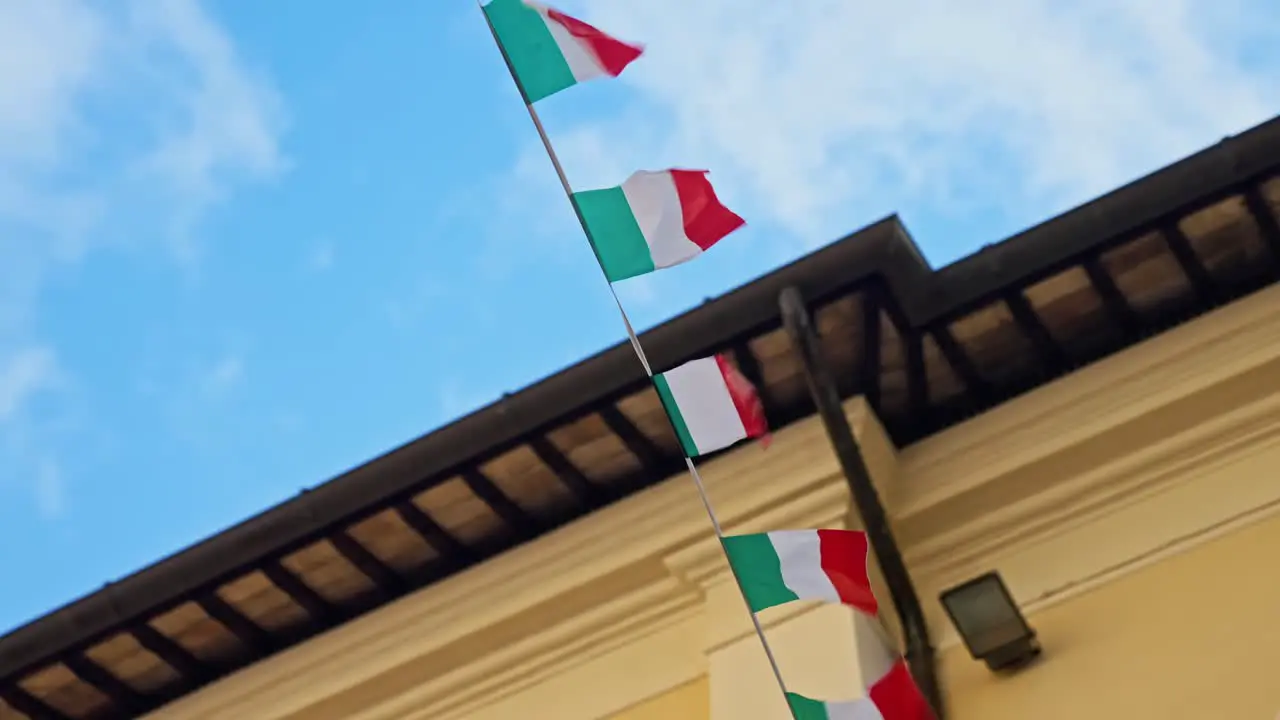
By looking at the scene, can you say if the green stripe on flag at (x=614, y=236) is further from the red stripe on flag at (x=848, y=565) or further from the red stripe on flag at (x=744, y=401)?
the red stripe on flag at (x=848, y=565)

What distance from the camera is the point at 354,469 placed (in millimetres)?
4902

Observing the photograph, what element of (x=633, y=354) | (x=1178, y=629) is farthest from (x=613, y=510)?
(x=1178, y=629)

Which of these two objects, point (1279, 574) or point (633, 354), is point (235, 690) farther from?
point (1279, 574)

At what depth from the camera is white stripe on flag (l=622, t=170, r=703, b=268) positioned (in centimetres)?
326

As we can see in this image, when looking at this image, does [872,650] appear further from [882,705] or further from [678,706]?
[678,706]

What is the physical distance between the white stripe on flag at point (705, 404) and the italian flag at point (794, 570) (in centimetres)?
25

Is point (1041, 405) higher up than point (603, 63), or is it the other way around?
point (603, 63)

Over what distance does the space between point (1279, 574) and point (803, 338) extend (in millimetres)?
1454

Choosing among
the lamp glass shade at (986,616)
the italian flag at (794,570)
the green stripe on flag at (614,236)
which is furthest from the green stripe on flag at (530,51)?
the lamp glass shade at (986,616)

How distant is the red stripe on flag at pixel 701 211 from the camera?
3.29 meters

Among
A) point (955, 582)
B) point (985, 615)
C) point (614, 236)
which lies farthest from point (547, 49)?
point (955, 582)

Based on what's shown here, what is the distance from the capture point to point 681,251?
129 inches

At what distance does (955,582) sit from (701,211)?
1.79 meters

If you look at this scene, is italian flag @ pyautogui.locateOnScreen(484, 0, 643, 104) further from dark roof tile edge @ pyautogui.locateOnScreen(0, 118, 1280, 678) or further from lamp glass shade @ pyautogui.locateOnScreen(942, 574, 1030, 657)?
lamp glass shade @ pyautogui.locateOnScreen(942, 574, 1030, 657)
